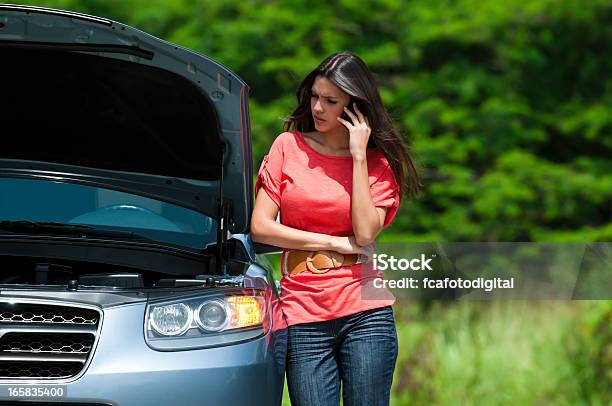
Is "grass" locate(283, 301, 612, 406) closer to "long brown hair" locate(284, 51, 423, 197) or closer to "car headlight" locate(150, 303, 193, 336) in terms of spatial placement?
"long brown hair" locate(284, 51, 423, 197)

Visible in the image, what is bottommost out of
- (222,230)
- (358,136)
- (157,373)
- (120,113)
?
(157,373)

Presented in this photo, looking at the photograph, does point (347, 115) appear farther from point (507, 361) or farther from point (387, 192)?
point (507, 361)

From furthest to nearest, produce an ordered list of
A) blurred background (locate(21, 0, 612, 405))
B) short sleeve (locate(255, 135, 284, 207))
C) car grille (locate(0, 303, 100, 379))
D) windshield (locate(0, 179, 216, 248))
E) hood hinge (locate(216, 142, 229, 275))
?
blurred background (locate(21, 0, 612, 405)), windshield (locate(0, 179, 216, 248)), hood hinge (locate(216, 142, 229, 275)), short sleeve (locate(255, 135, 284, 207)), car grille (locate(0, 303, 100, 379))

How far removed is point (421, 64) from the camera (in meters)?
13.6

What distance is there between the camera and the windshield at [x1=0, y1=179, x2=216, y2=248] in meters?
4.58

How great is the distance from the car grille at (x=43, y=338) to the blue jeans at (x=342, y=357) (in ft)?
2.29

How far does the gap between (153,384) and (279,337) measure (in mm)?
493

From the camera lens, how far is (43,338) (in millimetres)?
3369

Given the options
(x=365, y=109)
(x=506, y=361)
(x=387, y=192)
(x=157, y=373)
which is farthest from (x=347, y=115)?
(x=506, y=361)

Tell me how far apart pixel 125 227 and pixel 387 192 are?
4.40ft

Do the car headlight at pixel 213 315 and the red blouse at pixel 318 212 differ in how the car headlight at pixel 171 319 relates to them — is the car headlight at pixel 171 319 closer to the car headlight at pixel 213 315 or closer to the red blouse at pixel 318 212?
the car headlight at pixel 213 315

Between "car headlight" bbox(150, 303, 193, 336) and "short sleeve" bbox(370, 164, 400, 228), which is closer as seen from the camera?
"car headlight" bbox(150, 303, 193, 336)

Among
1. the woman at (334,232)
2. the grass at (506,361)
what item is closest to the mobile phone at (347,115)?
the woman at (334,232)

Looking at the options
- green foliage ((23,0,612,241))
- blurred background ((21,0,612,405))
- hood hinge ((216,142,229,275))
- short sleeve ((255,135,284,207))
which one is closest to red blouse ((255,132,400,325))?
short sleeve ((255,135,284,207))
